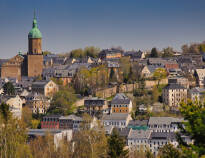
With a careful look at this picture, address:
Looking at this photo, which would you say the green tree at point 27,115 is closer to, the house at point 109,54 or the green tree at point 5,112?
the green tree at point 5,112

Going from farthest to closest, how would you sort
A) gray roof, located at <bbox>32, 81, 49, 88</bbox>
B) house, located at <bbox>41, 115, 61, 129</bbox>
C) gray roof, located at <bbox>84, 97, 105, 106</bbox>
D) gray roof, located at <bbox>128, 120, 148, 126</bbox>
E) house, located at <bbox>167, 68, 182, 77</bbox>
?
house, located at <bbox>167, 68, 182, 77</bbox>
gray roof, located at <bbox>32, 81, 49, 88</bbox>
gray roof, located at <bbox>84, 97, 105, 106</bbox>
house, located at <bbox>41, 115, 61, 129</bbox>
gray roof, located at <bbox>128, 120, 148, 126</bbox>

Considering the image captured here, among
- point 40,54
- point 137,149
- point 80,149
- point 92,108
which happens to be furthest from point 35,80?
point 80,149

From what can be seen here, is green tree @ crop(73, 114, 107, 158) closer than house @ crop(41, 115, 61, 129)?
Yes

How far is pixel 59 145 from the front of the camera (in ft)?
161

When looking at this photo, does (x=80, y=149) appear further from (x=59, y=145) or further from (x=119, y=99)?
(x=119, y=99)

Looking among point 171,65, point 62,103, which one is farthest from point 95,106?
point 171,65

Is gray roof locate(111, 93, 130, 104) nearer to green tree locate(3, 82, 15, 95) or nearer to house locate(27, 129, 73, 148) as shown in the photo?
house locate(27, 129, 73, 148)

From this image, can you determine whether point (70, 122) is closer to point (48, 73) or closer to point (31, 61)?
point (48, 73)

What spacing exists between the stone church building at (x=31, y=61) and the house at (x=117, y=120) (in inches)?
794

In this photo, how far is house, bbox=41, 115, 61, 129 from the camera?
63.9m

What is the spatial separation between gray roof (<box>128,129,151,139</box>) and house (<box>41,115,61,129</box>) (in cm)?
952

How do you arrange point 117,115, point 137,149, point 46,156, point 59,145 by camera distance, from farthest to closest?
point 117,115, point 137,149, point 59,145, point 46,156

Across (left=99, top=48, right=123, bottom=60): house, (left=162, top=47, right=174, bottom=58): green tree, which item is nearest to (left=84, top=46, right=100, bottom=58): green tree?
(left=99, top=48, right=123, bottom=60): house

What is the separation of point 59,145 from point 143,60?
41374 millimetres
